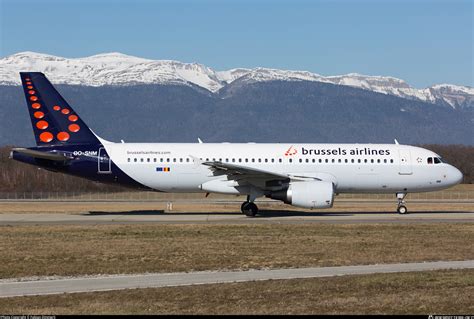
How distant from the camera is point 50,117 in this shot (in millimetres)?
41812

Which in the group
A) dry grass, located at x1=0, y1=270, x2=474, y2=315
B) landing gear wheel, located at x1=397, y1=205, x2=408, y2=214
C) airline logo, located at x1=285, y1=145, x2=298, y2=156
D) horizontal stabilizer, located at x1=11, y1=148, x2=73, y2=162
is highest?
airline logo, located at x1=285, y1=145, x2=298, y2=156

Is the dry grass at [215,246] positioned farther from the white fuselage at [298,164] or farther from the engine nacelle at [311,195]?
the white fuselage at [298,164]

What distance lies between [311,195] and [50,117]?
14860 millimetres

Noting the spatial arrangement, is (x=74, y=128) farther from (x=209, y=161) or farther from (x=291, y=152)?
(x=291, y=152)

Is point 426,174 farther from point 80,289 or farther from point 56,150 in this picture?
point 80,289

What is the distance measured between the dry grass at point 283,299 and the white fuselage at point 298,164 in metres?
22.7

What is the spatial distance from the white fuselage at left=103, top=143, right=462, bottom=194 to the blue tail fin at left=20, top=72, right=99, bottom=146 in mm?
1596

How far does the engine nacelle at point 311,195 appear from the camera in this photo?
38.5m

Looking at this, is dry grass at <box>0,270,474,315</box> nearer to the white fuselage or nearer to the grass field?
the white fuselage

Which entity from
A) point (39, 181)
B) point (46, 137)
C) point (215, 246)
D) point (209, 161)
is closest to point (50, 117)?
point (46, 137)

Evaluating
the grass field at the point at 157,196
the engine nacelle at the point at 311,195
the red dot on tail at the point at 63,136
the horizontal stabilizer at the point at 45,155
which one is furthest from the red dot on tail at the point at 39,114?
the grass field at the point at 157,196

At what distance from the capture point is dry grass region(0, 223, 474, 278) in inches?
861

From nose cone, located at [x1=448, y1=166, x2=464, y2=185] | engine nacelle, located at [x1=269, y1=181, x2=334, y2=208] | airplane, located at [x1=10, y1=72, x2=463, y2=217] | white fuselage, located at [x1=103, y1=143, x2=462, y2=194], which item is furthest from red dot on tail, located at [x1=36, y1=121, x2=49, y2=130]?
nose cone, located at [x1=448, y1=166, x2=464, y2=185]

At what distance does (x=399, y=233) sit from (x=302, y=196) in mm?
8951
